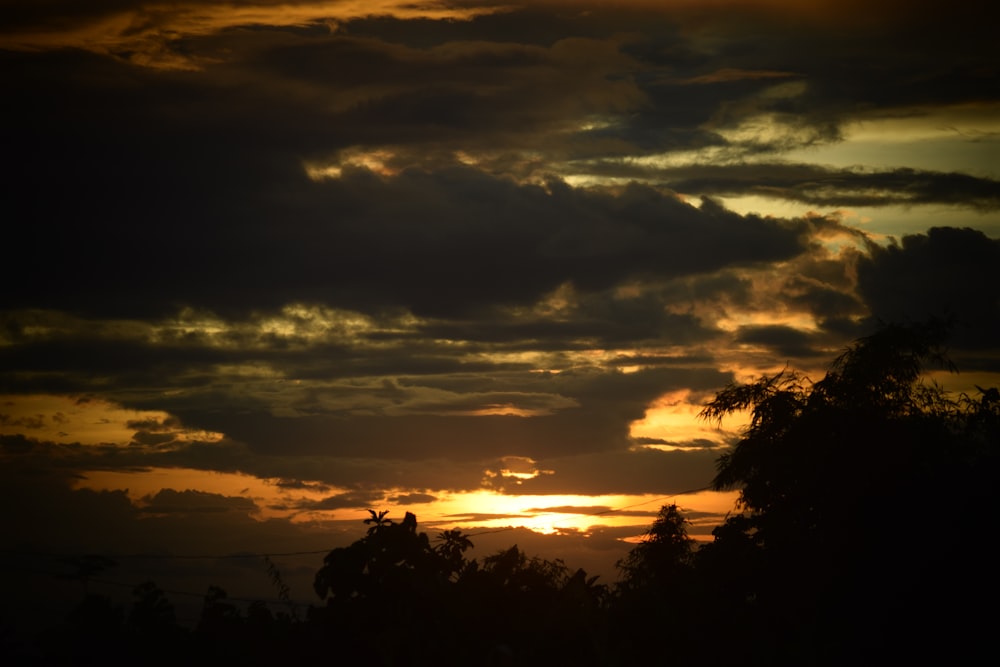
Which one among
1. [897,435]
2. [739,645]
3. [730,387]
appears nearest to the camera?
[739,645]

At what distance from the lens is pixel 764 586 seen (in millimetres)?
38000

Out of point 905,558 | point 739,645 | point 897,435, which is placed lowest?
point 739,645

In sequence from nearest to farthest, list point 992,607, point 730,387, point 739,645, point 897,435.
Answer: point 992,607, point 739,645, point 897,435, point 730,387

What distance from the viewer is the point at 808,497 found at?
1496 inches

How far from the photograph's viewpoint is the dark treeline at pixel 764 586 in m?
32.4

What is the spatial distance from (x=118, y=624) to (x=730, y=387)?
23.5m

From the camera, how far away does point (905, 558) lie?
1312 inches

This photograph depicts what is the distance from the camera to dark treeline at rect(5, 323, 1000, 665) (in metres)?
32.4

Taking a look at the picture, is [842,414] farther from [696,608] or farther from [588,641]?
[588,641]

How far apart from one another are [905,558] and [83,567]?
24863 mm

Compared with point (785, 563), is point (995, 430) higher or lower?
higher

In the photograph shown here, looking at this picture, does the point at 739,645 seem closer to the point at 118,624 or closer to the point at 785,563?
the point at 785,563

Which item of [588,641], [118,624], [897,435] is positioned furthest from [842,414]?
[118,624]

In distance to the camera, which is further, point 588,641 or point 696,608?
point 696,608
